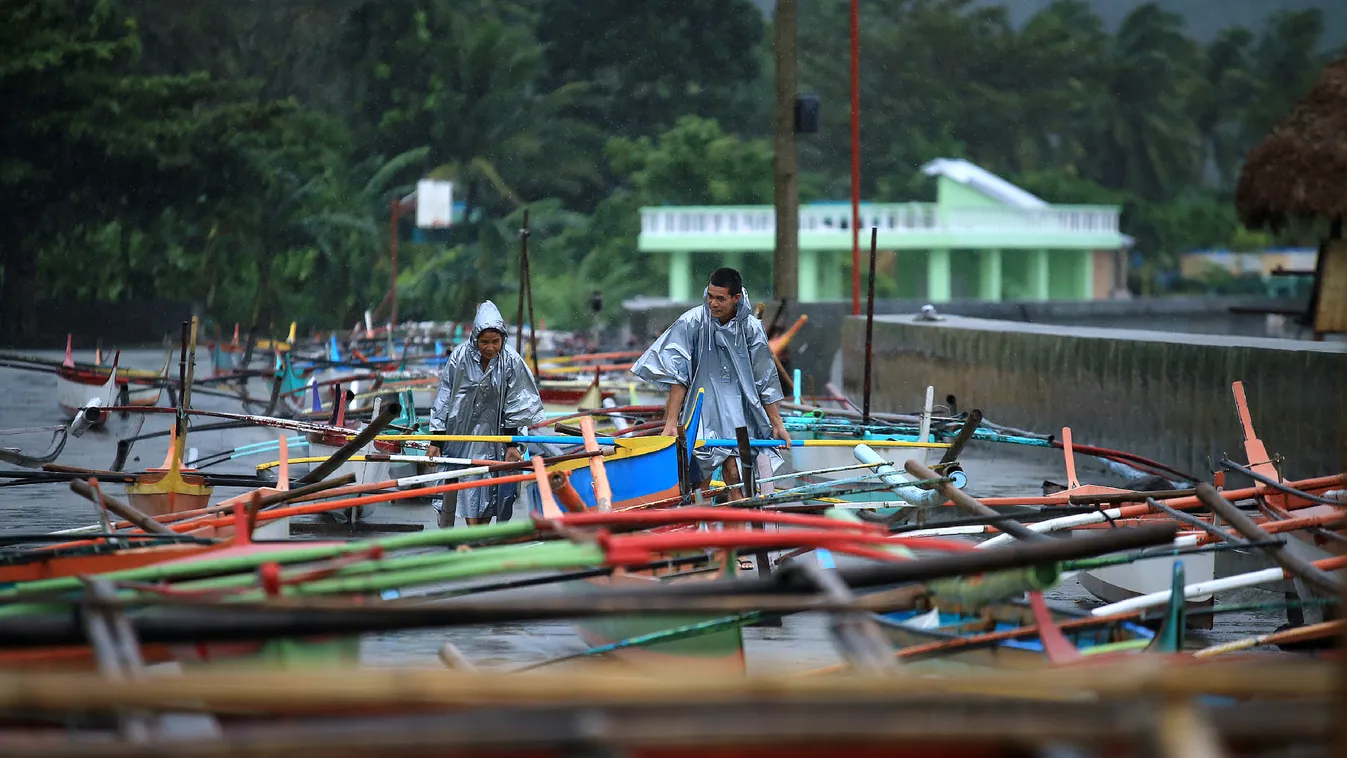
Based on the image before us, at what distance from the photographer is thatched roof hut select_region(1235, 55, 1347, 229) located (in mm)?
18797

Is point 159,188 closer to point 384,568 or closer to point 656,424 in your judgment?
point 656,424

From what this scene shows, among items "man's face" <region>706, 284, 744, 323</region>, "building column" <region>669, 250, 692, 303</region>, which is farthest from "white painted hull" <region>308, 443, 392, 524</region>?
"building column" <region>669, 250, 692, 303</region>

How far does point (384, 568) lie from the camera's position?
415 cm

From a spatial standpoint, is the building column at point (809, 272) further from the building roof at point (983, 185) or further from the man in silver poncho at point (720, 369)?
the man in silver poncho at point (720, 369)

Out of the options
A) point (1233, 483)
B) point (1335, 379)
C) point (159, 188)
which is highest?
point (159, 188)

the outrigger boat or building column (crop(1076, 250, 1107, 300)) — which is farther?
building column (crop(1076, 250, 1107, 300))

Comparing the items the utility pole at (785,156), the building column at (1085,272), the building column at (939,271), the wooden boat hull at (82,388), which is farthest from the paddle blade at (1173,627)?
the building column at (1085,272)

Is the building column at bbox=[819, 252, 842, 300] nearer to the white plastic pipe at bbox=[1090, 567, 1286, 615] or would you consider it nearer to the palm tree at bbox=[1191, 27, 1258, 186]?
the palm tree at bbox=[1191, 27, 1258, 186]

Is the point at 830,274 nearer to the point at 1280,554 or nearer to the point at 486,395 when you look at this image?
the point at 486,395

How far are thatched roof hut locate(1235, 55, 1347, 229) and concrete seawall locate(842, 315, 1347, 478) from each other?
16.7ft

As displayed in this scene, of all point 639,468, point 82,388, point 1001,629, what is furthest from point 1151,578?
point 82,388

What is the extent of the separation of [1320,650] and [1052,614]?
0.97 meters

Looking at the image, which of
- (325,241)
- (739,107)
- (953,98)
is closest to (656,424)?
(325,241)

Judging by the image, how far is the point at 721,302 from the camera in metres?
8.33
